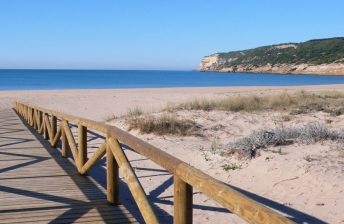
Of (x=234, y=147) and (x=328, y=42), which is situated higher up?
(x=328, y=42)

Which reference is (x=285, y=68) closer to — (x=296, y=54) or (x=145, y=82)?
(x=296, y=54)

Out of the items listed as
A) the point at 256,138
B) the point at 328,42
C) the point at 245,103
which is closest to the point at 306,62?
the point at 328,42

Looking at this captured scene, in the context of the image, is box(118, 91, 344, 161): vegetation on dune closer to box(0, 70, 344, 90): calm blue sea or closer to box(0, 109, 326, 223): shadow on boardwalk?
box(0, 109, 326, 223): shadow on boardwalk

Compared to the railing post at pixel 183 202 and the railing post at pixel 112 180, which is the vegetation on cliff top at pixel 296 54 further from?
the railing post at pixel 183 202

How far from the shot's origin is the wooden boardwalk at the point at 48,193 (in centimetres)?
376

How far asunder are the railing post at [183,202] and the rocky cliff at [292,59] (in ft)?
326

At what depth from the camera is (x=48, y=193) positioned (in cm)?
452

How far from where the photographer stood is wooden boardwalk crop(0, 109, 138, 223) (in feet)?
12.3

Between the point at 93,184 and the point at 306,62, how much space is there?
109 metres

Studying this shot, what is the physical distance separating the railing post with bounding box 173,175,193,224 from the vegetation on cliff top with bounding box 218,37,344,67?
103 m

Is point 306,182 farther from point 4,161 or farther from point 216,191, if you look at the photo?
point 4,161

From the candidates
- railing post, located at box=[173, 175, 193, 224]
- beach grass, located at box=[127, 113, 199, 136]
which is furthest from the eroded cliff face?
railing post, located at box=[173, 175, 193, 224]

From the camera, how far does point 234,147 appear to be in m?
7.38

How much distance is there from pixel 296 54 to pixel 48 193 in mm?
122258
